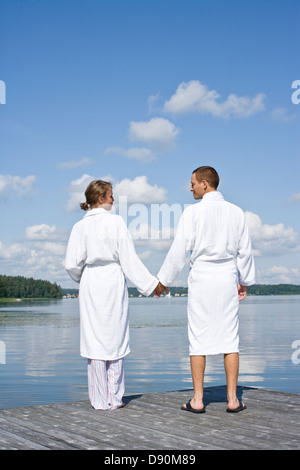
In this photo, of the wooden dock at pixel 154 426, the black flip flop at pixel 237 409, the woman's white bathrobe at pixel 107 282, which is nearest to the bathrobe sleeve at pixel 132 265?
the woman's white bathrobe at pixel 107 282

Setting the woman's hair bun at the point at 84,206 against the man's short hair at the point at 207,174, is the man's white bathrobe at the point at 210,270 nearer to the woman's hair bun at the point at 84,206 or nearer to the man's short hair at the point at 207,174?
the man's short hair at the point at 207,174

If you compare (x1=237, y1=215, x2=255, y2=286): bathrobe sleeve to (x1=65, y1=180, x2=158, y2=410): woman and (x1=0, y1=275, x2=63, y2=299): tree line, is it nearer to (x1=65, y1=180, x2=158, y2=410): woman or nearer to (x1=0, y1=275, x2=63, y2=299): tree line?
(x1=65, y1=180, x2=158, y2=410): woman

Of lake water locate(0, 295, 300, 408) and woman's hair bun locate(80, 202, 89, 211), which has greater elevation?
woman's hair bun locate(80, 202, 89, 211)

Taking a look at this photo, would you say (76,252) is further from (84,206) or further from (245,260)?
(245,260)

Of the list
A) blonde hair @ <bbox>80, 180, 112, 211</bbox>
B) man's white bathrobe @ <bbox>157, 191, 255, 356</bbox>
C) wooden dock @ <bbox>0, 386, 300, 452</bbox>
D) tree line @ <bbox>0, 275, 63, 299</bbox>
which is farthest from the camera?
tree line @ <bbox>0, 275, 63, 299</bbox>

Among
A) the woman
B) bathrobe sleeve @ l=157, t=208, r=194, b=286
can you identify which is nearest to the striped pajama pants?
the woman

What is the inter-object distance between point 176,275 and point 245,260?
577 millimetres

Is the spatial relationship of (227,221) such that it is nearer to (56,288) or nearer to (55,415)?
(55,415)

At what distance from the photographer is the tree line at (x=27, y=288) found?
100125 mm

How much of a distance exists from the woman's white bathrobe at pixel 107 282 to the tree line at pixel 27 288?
94.2 m

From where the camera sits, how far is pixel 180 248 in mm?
4551

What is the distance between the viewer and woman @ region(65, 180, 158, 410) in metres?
4.73

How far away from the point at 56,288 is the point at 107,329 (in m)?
110
